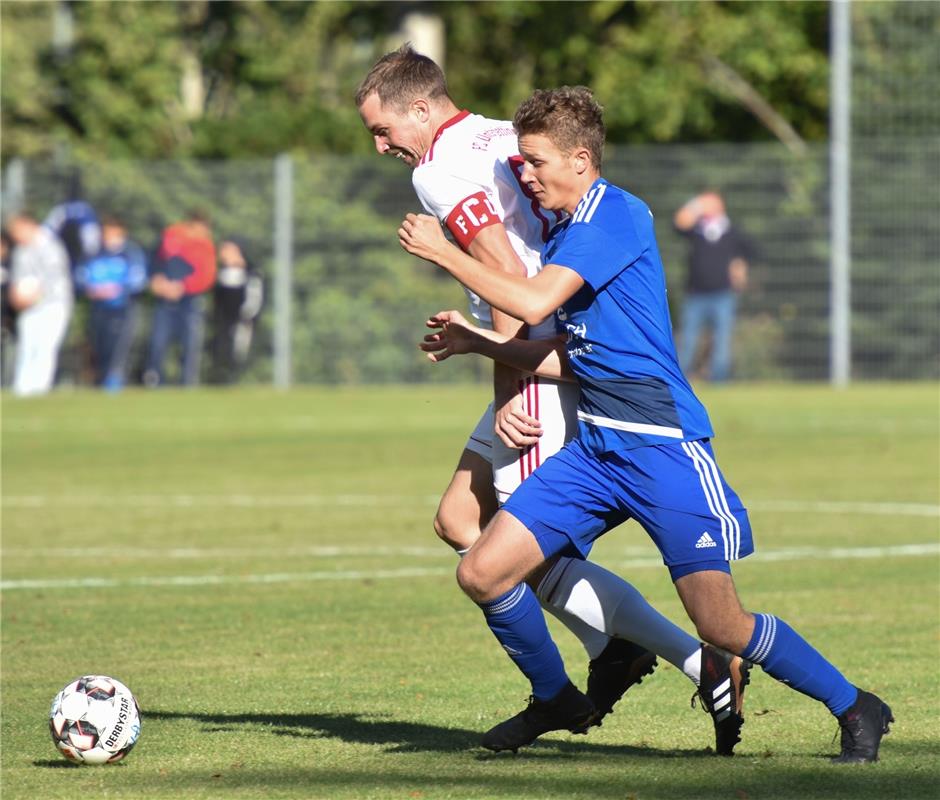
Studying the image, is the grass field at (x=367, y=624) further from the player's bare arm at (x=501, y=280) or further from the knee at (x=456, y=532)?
the player's bare arm at (x=501, y=280)

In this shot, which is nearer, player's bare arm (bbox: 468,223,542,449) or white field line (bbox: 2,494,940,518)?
player's bare arm (bbox: 468,223,542,449)

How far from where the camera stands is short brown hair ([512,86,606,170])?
6.20m

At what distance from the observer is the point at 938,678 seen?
25.8 ft

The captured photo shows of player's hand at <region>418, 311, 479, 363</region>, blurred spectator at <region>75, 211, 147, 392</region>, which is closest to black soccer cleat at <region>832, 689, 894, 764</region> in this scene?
player's hand at <region>418, 311, 479, 363</region>

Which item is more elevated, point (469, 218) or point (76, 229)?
point (76, 229)

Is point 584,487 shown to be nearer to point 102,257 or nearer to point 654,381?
point 654,381

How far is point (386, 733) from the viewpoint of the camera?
692 centimetres

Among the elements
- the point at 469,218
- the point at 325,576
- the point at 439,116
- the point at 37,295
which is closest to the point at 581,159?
the point at 469,218

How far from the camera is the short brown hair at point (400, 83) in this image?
6812 millimetres

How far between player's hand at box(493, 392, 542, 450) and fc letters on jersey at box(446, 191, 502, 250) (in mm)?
565

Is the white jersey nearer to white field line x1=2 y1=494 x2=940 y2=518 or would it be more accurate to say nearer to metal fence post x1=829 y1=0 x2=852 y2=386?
white field line x1=2 y1=494 x2=940 y2=518

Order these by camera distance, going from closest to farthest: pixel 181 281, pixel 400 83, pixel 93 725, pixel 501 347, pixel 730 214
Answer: pixel 93 725
pixel 501 347
pixel 400 83
pixel 730 214
pixel 181 281

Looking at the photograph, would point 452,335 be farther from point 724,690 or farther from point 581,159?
point 724,690

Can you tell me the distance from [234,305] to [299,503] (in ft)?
48.5
